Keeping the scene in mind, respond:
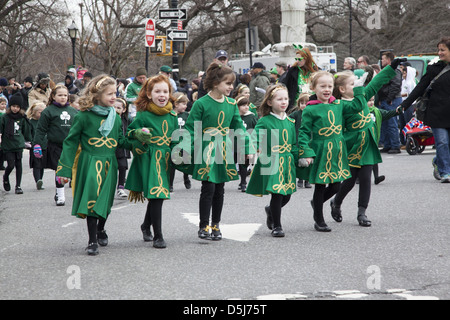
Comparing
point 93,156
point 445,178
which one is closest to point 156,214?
point 93,156

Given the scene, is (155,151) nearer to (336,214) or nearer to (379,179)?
(336,214)

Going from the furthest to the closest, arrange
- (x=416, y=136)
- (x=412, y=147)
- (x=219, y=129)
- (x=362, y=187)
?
1. (x=412, y=147)
2. (x=416, y=136)
3. (x=362, y=187)
4. (x=219, y=129)

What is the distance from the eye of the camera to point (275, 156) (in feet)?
24.6

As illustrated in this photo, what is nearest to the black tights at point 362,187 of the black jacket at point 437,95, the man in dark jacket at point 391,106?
the black jacket at point 437,95

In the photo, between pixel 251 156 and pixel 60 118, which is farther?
pixel 60 118

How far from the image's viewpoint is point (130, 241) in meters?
7.30

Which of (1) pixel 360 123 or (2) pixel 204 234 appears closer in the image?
(2) pixel 204 234

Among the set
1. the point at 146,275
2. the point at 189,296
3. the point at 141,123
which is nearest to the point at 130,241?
the point at 141,123

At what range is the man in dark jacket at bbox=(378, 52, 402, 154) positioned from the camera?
14.9 m

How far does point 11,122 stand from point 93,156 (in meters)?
6.59

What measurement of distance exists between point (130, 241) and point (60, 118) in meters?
3.60

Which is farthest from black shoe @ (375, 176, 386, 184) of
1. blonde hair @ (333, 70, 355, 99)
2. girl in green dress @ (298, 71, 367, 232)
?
girl in green dress @ (298, 71, 367, 232)

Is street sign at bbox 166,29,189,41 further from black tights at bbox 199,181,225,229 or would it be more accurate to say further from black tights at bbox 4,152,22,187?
black tights at bbox 199,181,225,229
